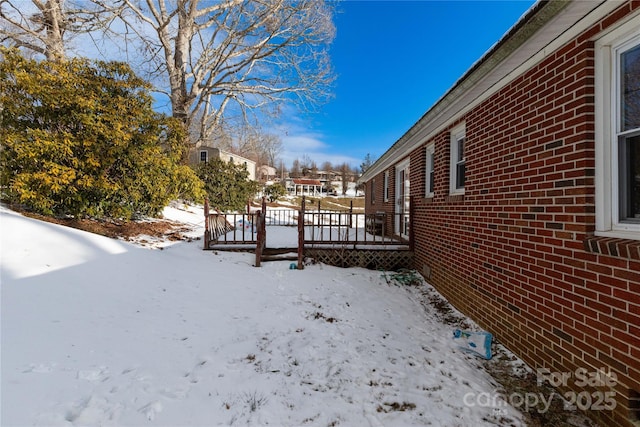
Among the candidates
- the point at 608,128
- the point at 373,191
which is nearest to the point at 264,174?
the point at 373,191

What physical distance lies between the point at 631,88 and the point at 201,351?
172 inches

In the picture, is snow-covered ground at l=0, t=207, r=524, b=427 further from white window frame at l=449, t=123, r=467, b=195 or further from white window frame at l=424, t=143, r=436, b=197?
white window frame at l=424, t=143, r=436, b=197

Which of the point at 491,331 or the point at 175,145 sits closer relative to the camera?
the point at 491,331

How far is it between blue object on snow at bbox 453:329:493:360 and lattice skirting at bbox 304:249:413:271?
11.3 feet

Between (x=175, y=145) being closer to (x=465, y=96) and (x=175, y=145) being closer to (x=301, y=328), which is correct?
(x=301, y=328)

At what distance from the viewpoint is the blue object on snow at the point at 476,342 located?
324 centimetres

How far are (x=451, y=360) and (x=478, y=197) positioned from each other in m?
2.28

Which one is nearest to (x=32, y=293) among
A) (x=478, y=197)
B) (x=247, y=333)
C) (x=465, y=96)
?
(x=247, y=333)

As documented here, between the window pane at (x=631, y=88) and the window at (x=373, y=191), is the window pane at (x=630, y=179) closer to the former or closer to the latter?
the window pane at (x=631, y=88)

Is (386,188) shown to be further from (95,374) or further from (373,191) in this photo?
(95,374)

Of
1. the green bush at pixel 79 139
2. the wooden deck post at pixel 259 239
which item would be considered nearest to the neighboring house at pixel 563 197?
the wooden deck post at pixel 259 239

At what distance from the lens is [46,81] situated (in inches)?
259

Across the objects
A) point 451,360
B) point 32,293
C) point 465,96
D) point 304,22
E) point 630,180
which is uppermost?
point 304,22

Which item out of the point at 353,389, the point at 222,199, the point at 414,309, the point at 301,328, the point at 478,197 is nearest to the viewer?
the point at 353,389
